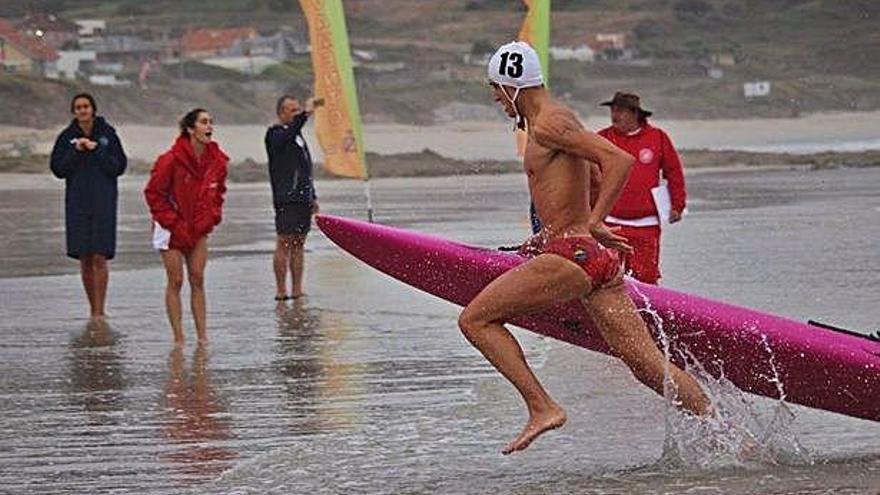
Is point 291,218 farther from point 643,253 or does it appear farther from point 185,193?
point 643,253

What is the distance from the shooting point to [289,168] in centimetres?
1554

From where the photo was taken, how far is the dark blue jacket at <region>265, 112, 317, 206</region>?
1548 cm

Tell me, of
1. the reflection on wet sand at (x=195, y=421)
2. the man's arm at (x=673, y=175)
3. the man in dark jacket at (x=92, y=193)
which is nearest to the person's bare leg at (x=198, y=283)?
the reflection on wet sand at (x=195, y=421)

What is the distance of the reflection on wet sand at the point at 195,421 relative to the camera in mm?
8867

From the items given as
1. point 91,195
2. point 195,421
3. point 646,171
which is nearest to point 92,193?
point 91,195

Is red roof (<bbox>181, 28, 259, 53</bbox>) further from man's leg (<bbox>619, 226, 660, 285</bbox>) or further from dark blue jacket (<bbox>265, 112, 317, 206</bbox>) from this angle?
man's leg (<bbox>619, 226, 660, 285</bbox>)

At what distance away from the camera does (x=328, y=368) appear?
1162 cm

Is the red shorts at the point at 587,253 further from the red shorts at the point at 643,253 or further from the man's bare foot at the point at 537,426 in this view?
the red shorts at the point at 643,253

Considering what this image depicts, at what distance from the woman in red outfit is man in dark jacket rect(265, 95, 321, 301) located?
2472mm

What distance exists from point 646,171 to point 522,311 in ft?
13.0

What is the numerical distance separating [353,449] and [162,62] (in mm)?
60632

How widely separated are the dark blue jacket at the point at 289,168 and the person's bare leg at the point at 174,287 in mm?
2595

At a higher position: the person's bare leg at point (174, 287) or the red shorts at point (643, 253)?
the red shorts at point (643, 253)


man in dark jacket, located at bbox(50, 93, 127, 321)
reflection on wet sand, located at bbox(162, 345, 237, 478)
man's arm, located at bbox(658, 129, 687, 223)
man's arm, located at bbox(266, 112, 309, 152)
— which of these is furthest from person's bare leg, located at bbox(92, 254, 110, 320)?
man's arm, located at bbox(658, 129, 687, 223)
